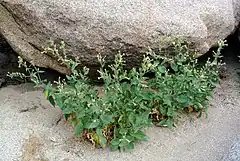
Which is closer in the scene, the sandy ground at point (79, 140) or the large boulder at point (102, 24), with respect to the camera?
the sandy ground at point (79, 140)

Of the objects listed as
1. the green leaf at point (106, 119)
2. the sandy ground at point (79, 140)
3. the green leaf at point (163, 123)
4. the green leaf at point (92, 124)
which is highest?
the green leaf at point (106, 119)

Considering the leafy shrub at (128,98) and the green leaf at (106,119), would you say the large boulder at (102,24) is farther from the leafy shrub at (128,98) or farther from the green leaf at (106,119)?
the green leaf at (106,119)

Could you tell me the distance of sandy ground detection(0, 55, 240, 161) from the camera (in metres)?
2.29

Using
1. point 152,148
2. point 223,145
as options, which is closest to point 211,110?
point 223,145

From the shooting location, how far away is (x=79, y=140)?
236 centimetres

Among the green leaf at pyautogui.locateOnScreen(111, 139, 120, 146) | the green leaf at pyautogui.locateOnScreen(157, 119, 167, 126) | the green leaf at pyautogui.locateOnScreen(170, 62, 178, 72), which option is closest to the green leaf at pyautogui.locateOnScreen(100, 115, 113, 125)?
the green leaf at pyautogui.locateOnScreen(111, 139, 120, 146)

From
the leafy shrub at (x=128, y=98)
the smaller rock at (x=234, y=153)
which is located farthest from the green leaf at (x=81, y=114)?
the smaller rock at (x=234, y=153)

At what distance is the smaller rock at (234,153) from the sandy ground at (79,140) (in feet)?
0.28

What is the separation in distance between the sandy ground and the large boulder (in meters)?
0.30

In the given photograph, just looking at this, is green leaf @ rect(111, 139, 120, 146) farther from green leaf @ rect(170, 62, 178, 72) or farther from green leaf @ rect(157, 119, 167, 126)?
green leaf @ rect(170, 62, 178, 72)

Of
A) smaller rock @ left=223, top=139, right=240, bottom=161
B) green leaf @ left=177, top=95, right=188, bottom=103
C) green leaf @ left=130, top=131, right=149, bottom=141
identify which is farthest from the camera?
green leaf @ left=177, top=95, right=188, bottom=103

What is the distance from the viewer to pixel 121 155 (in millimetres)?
2281

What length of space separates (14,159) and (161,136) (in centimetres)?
70

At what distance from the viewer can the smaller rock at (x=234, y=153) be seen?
2143 mm
